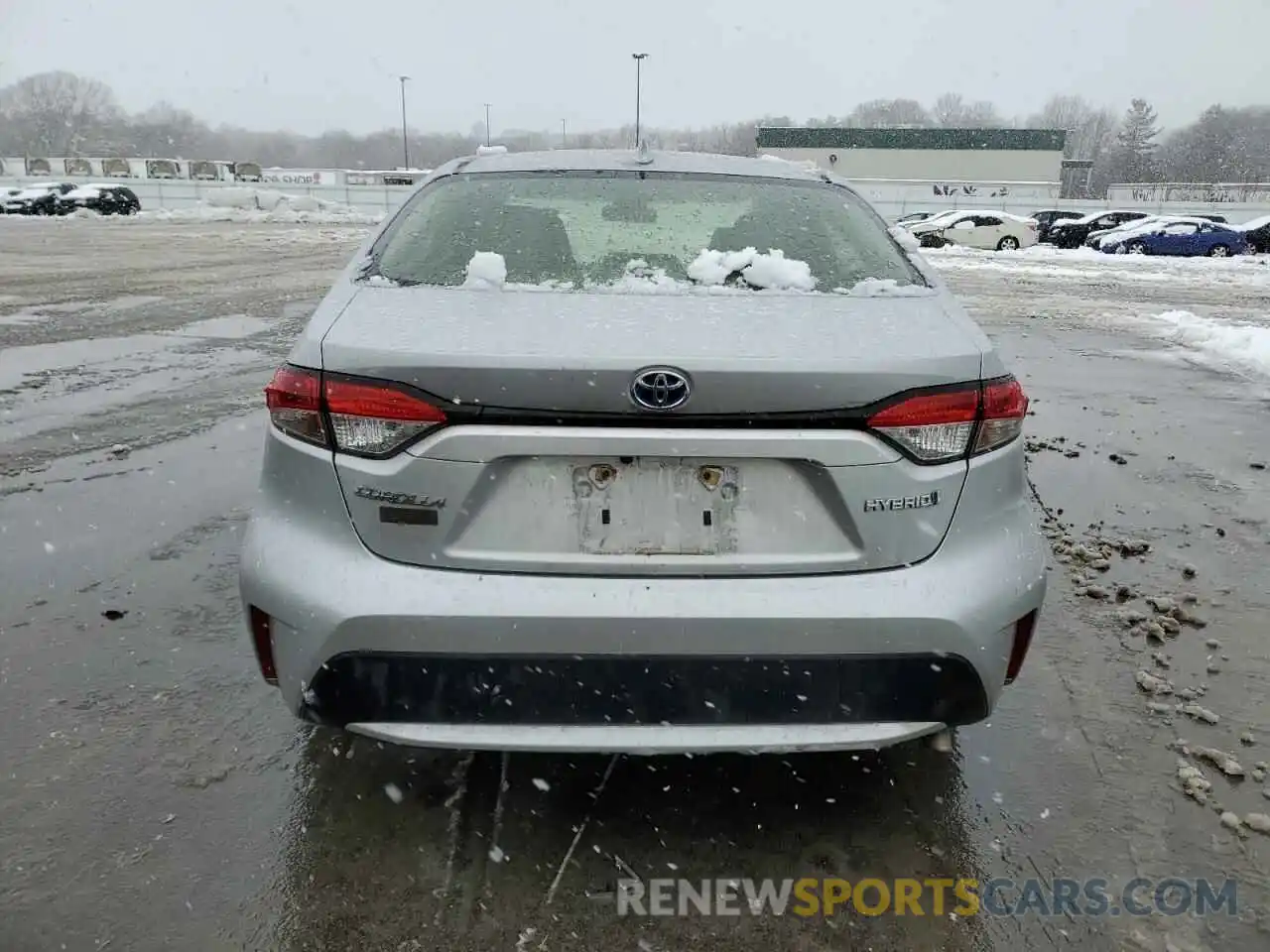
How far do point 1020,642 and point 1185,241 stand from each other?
3342cm

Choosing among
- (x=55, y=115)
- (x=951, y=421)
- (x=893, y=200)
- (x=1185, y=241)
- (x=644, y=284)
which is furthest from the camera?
(x=55, y=115)

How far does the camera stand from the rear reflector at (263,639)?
2244mm

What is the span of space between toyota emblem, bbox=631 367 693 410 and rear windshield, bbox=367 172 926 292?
0.50m

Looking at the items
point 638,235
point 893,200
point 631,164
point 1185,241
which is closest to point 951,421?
point 638,235

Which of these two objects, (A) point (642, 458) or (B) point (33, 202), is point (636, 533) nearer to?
(A) point (642, 458)

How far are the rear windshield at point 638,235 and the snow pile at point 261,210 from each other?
39.5 m

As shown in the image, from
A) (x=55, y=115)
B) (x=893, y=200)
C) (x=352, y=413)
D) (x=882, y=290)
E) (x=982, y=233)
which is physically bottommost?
(x=982, y=233)

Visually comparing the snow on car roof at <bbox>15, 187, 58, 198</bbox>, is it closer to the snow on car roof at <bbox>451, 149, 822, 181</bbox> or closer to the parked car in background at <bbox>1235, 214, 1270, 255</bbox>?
A: the parked car in background at <bbox>1235, 214, 1270, 255</bbox>

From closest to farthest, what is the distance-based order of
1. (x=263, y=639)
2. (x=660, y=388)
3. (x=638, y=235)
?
(x=660, y=388)
(x=263, y=639)
(x=638, y=235)

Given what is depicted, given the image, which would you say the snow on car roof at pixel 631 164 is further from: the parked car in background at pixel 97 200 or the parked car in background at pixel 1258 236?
the parked car in background at pixel 97 200

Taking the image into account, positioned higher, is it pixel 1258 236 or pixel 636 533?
pixel 636 533

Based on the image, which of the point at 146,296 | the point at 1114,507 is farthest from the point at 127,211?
the point at 1114,507

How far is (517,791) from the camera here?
8.57 ft

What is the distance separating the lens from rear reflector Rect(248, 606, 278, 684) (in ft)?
7.36
